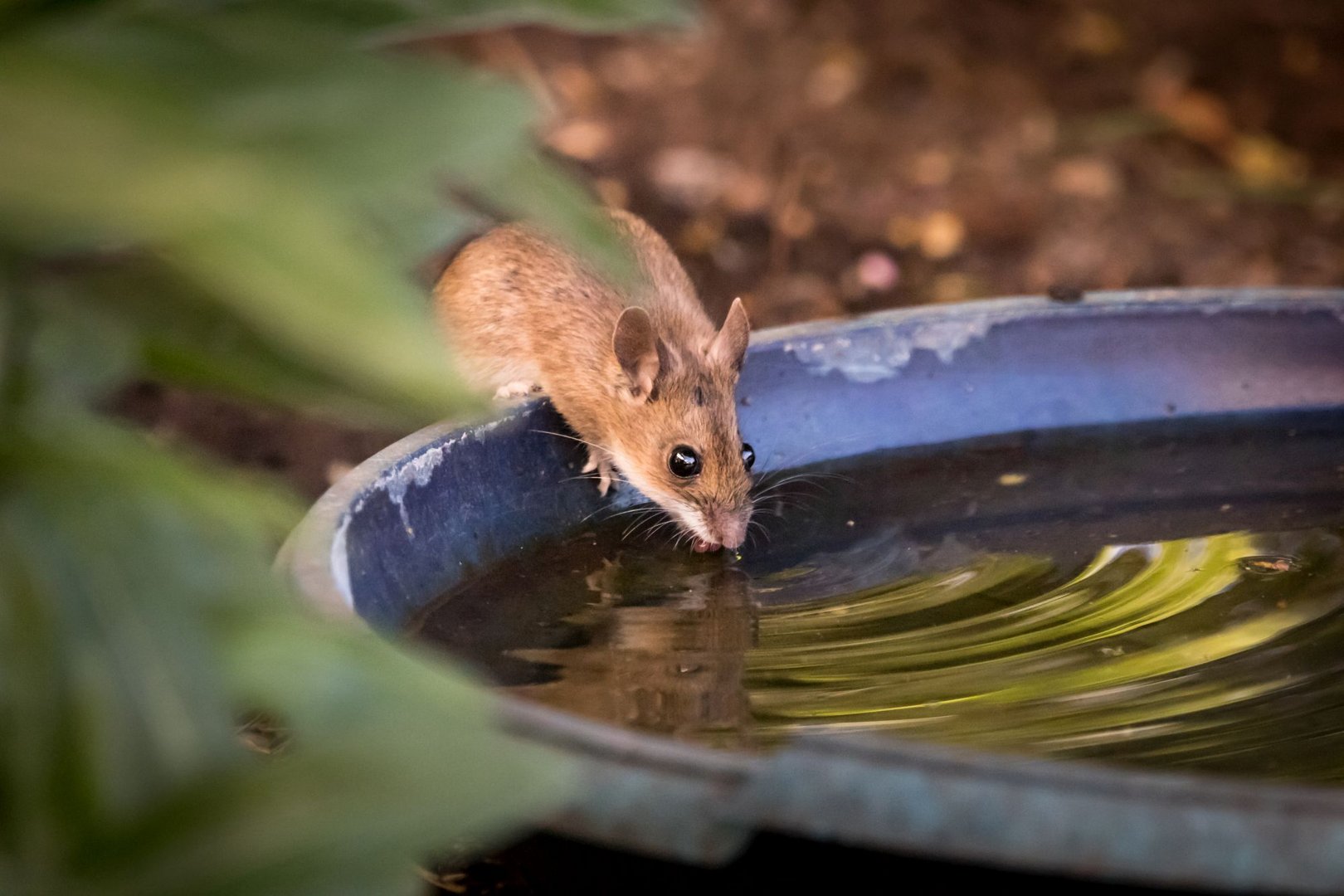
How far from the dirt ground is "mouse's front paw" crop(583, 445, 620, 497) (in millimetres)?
2008

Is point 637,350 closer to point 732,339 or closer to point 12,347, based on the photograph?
point 732,339

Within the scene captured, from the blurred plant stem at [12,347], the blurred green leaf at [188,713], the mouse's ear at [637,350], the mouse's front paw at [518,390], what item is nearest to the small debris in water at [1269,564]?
the mouse's ear at [637,350]

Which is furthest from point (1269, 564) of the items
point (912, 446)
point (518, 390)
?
point (518, 390)

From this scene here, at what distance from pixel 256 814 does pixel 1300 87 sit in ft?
21.0

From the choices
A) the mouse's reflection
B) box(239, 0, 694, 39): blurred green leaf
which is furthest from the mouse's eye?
box(239, 0, 694, 39): blurred green leaf

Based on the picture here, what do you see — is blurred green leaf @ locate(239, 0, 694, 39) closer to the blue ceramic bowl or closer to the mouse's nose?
the blue ceramic bowl

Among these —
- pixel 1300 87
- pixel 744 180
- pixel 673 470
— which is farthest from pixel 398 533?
pixel 1300 87

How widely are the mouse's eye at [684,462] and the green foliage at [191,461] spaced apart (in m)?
2.04

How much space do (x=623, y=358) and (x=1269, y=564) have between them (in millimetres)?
1311

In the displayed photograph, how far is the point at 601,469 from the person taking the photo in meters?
2.96

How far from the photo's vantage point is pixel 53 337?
101 centimetres

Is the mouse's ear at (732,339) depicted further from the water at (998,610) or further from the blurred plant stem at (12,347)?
the blurred plant stem at (12,347)

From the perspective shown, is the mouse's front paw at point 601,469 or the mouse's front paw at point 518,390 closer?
the mouse's front paw at point 601,469

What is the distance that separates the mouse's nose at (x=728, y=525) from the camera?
2.71 m
